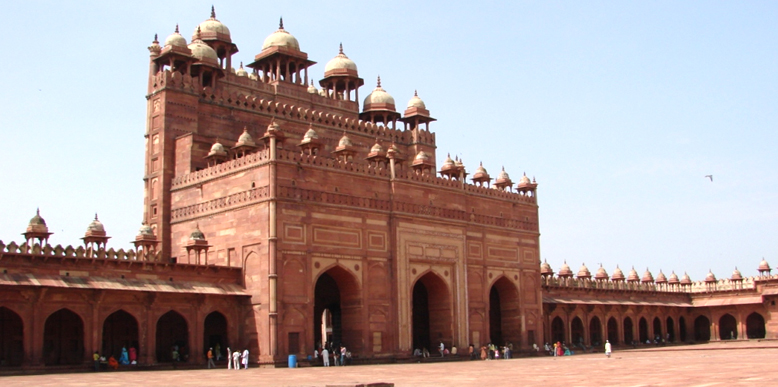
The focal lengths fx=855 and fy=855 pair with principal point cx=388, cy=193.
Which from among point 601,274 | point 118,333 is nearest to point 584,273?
point 601,274

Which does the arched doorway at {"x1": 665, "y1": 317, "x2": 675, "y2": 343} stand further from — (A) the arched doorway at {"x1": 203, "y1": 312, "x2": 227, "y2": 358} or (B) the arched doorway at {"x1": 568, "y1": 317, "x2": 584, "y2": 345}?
(A) the arched doorway at {"x1": 203, "y1": 312, "x2": 227, "y2": 358}

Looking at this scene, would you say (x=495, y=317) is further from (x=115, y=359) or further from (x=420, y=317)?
(x=115, y=359)

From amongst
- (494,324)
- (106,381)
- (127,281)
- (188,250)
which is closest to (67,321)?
(127,281)

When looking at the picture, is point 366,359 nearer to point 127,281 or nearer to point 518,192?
point 127,281

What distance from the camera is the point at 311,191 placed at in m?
26.4

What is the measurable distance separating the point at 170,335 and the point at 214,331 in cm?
154

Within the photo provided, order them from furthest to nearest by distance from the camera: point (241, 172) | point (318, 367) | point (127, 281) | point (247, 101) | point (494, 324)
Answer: point (494, 324) < point (247, 101) < point (241, 172) < point (318, 367) < point (127, 281)

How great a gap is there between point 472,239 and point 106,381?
17.2 metres

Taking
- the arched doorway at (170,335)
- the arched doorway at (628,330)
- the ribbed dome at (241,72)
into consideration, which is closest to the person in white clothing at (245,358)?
the arched doorway at (170,335)

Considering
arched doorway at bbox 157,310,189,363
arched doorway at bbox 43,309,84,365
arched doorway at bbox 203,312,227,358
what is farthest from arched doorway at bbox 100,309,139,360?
arched doorway at bbox 203,312,227,358

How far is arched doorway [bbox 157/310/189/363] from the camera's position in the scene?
25453 mm

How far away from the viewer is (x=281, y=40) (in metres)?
34.3

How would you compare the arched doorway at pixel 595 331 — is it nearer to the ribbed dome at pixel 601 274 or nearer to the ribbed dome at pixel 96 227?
the ribbed dome at pixel 601 274

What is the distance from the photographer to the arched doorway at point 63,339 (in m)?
22.8
